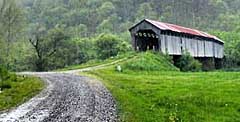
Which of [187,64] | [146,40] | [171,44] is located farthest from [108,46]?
[187,64]

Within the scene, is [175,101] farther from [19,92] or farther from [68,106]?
[19,92]

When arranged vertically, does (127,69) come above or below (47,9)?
below

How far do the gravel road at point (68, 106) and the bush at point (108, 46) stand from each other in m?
42.4

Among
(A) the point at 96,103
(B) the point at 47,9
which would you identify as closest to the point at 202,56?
(A) the point at 96,103

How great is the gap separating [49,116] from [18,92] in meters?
10.3

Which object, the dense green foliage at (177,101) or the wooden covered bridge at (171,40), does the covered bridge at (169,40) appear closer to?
the wooden covered bridge at (171,40)

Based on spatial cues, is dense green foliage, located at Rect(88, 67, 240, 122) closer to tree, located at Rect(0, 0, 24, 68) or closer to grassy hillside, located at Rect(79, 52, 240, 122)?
grassy hillside, located at Rect(79, 52, 240, 122)

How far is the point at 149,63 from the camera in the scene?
48312mm

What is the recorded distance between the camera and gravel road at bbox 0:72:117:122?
59.6 feet

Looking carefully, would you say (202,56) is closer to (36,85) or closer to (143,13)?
(36,85)

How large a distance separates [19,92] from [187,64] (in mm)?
35437

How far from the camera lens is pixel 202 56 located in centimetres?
7175

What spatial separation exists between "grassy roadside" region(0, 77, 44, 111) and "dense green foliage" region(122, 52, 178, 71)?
1395cm

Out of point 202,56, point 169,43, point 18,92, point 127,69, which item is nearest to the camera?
point 18,92
